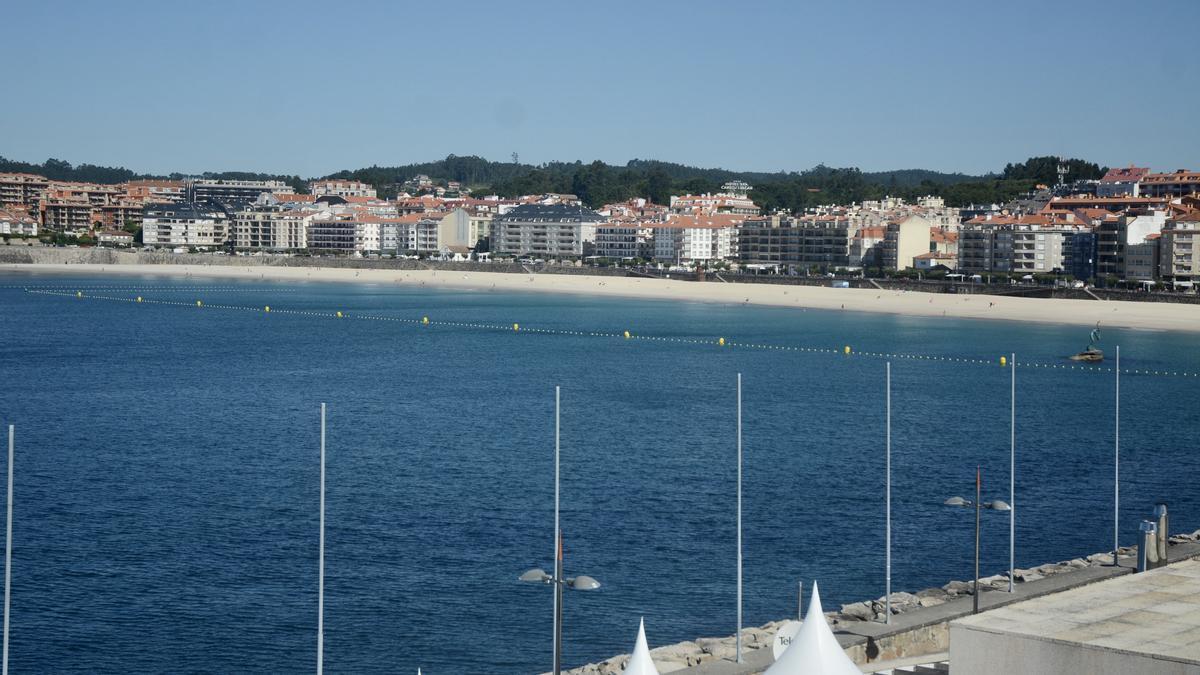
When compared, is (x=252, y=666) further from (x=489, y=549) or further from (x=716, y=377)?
(x=716, y=377)

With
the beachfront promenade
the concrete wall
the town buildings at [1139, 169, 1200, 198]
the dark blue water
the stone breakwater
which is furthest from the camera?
the town buildings at [1139, 169, 1200, 198]

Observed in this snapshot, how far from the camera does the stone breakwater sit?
16.0 metres

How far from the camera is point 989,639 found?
492 inches

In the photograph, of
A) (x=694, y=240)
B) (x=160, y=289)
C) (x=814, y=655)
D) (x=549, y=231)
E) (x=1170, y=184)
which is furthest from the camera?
(x=549, y=231)

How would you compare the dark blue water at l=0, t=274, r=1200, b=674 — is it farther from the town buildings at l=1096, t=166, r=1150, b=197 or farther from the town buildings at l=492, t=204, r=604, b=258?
the town buildings at l=492, t=204, r=604, b=258

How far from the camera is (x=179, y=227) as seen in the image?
160m

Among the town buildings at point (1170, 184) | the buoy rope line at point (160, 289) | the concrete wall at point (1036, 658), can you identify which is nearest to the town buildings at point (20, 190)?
the buoy rope line at point (160, 289)

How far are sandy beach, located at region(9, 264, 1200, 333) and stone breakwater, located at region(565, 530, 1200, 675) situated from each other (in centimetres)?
5203

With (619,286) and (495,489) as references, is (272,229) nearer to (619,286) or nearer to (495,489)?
(619,286)

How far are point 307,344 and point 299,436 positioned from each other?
26533mm

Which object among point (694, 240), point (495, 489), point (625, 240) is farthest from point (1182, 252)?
point (495, 489)

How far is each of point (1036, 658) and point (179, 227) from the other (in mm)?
155694

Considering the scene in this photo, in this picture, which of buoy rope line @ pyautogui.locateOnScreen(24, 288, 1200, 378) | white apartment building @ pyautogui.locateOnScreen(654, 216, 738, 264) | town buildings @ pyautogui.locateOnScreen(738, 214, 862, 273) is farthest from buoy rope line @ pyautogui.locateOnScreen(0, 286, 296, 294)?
town buildings @ pyautogui.locateOnScreen(738, 214, 862, 273)

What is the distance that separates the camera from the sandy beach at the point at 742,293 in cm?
7325
